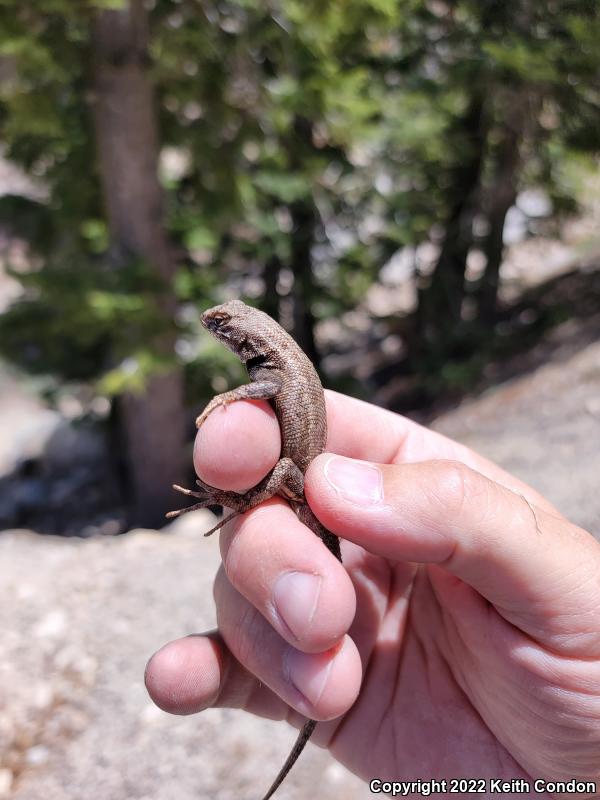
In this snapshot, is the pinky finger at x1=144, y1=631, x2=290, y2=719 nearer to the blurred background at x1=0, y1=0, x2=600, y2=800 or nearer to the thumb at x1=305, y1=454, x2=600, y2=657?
the blurred background at x1=0, y1=0, x2=600, y2=800

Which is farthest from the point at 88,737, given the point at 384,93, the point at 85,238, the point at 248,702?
the point at 384,93

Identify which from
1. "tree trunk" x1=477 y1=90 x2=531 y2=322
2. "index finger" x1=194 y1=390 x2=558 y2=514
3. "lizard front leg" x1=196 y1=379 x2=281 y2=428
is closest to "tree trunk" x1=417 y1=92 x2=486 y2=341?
"tree trunk" x1=477 y1=90 x2=531 y2=322

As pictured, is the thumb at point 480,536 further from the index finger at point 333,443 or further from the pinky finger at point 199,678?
the pinky finger at point 199,678

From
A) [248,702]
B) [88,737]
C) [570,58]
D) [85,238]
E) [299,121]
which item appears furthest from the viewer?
[299,121]

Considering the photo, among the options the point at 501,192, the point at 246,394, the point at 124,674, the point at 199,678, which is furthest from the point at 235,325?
the point at 501,192

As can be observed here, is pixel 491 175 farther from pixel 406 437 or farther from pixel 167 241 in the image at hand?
pixel 406 437

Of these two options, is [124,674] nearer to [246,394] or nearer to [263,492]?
[263,492]

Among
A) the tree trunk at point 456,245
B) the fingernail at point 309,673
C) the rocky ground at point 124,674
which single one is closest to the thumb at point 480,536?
the fingernail at point 309,673
